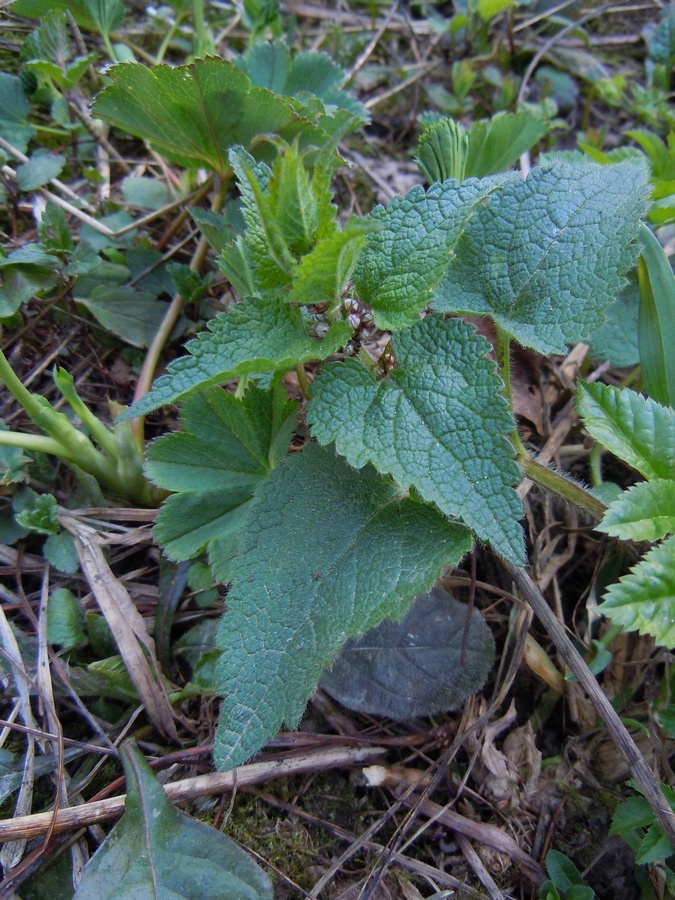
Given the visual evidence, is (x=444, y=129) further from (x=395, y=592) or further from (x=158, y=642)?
(x=158, y=642)

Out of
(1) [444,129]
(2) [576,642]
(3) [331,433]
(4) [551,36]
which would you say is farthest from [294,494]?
(4) [551,36]

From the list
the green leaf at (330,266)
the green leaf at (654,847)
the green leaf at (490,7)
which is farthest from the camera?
the green leaf at (490,7)

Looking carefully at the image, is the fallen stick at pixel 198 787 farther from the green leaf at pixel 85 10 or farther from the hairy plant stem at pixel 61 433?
the green leaf at pixel 85 10

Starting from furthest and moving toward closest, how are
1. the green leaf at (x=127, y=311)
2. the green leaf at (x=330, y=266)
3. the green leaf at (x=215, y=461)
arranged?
1. the green leaf at (x=127, y=311)
2. the green leaf at (x=215, y=461)
3. the green leaf at (x=330, y=266)

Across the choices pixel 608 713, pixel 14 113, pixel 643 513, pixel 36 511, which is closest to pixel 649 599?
pixel 643 513

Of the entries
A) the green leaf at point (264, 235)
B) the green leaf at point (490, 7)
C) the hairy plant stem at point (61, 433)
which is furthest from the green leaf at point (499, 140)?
the hairy plant stem at point (61, 433)

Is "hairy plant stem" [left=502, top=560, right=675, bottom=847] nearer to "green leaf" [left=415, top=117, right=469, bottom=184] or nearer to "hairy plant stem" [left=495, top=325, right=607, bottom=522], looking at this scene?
"hairy plant stem" [left=495, top=325, right=607, bottom=522]

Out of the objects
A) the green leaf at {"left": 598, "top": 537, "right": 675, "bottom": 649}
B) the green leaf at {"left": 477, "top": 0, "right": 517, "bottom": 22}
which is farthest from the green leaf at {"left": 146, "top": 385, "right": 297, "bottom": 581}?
the green leaf at {"left": 477, "top": 0, "right": 517, "bottom": 22}
